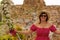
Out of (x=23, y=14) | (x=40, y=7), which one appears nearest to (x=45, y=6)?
(x=40, y=7)

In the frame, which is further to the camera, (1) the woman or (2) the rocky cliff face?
(2) the rocky cliff face

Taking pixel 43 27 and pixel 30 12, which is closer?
pixel 43 27

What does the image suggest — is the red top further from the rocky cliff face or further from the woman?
the rocky cliff face

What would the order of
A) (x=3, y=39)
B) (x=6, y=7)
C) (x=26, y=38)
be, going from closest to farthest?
(x=6, y=7) < (x=3, y=39) < (x=26, y=38)

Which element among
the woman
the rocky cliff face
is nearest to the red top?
the woman

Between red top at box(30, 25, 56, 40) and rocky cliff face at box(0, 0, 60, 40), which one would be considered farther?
rocky cliff face at box(0, 0, 60, 40)

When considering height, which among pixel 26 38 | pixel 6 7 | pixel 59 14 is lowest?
pixel 26 38

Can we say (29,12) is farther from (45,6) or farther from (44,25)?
(44,25)

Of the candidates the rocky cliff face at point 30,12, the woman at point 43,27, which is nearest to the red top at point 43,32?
the woman at point 43,27

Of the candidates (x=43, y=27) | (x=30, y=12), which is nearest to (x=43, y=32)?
(x=43, y=27)

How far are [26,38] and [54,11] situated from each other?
74cm

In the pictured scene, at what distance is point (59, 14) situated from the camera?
440 cm

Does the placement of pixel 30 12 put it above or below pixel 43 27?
below

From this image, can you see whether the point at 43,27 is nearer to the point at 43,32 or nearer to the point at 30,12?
the point at 43,32
